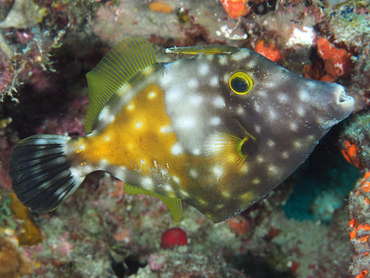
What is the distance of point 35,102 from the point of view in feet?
10.9

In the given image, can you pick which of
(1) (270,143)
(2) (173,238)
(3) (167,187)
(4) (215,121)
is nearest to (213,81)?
(4) (215,121)

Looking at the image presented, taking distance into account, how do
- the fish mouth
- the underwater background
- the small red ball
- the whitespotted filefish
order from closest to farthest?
1. the fish mouth
2. the whitespotted filefish
3. the underwater background
4. the small red ball

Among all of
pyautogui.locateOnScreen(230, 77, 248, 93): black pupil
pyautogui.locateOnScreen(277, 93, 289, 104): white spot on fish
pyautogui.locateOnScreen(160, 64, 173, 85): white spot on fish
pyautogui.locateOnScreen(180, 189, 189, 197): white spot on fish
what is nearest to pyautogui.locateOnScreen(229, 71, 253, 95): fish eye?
pyautogui.locateOnScreen(230, 77, 248, 93): black pupil

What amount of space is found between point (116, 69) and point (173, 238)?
125 inches

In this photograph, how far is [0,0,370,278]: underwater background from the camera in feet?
9.20

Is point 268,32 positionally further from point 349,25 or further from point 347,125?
point 347,125

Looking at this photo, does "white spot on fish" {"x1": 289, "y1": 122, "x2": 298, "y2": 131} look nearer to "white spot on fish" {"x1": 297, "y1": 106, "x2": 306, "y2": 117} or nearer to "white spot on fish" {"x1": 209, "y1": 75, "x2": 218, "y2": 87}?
"white spot on fish" {"x1": 297, "y1": 106, "x2": 306, "y2": 117}

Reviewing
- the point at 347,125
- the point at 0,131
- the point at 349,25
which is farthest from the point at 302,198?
the point at 0,131

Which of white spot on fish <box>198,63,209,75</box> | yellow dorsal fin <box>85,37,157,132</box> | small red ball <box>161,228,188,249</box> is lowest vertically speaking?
small red ball <box>161,228,188,249</box>

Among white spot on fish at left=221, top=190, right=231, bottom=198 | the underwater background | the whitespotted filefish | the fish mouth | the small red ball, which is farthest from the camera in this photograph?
the small red ball

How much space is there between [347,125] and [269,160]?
1.59 m

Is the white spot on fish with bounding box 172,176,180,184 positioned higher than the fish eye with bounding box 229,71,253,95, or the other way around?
the fish eye with bounding box 229,71,253,95

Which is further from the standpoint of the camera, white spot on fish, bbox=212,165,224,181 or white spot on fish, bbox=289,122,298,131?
white spot on fish, bbox=212,165,224,181

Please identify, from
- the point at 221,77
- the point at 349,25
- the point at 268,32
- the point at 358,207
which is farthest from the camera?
the point at 268,32
